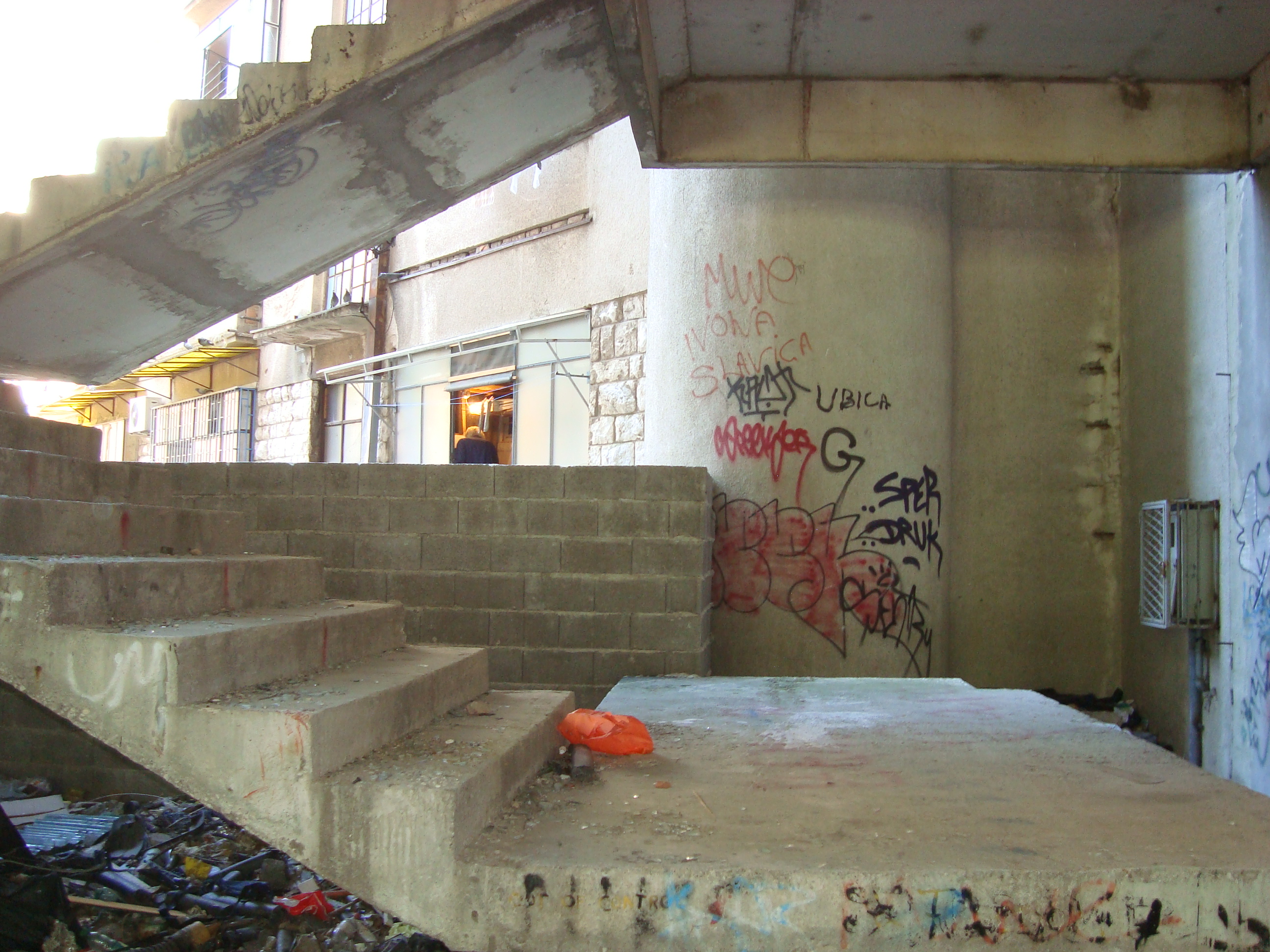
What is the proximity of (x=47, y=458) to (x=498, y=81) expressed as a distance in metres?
2.54

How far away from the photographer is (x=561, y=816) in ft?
9.45

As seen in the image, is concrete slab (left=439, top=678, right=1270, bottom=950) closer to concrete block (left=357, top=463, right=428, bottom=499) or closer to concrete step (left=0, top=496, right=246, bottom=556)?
concrete step (left=0, top=496, right=246, bottom=556)

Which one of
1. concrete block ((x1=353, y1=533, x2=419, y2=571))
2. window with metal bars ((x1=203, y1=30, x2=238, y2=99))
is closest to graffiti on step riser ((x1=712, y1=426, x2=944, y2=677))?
concrete block ((x1=353, y1=533, x2=419, y2=571))

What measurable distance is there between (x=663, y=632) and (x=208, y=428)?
13324mm

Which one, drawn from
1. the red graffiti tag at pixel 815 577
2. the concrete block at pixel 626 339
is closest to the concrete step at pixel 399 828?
the red graffiti tag at pixel 815 577

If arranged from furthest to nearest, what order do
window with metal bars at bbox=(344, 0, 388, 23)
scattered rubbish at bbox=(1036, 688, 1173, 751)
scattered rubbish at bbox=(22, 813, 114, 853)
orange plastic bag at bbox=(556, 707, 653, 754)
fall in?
1. window with metal bars at bbox=(344, 0, 388, 23)
2. scattered rubbish at bbox=(1036, 688, 1173, 751)
3. scattered rubbish at bbox=(22, 813, 114, 853)
4. orange plastic bag at bbox=(556, 707, 653, 754)

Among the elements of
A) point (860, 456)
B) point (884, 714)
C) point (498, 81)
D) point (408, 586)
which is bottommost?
point (884, 714)

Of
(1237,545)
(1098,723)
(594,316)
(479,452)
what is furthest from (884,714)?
(594,316)

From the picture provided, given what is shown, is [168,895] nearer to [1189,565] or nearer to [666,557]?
[666,557]

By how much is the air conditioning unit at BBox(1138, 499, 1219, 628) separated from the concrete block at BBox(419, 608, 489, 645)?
14.1 ft

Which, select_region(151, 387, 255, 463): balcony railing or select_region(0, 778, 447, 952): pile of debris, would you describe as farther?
select_region(151, 387, 255, 463): balcony railing

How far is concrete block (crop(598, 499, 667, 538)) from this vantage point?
557 centimetres

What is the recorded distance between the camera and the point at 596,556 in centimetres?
557

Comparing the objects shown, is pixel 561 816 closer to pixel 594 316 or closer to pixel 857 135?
pixel 857 135
